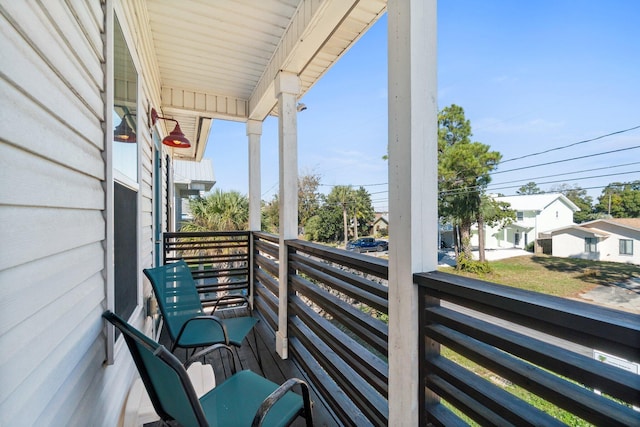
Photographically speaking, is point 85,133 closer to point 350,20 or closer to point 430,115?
point 430,115

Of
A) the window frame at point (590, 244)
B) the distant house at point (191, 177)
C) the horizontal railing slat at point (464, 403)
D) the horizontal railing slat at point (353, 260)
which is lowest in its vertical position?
the horizontal railing slat at point (464, 403)

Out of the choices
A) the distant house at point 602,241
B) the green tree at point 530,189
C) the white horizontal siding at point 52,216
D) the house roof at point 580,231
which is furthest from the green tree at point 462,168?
the white horizontal siding at point 52,216

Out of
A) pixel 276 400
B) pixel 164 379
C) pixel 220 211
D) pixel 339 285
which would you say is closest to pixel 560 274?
pixel 339 285

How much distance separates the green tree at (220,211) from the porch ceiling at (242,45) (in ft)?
18.9

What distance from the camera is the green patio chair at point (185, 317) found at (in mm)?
2104

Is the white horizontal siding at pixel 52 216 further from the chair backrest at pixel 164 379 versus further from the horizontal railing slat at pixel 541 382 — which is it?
the horizontal railing slat at pixel 541 382

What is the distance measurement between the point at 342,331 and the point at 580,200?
149cm

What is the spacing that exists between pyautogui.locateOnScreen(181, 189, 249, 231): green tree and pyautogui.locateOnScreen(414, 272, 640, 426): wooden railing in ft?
27.8

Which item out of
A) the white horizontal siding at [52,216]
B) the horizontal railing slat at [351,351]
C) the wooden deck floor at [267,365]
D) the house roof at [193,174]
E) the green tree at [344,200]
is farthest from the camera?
the green tree at [344,200]

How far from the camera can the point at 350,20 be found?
2.07m

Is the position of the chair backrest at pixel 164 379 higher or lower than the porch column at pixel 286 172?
lower

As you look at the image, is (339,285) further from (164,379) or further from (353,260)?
(164,379)

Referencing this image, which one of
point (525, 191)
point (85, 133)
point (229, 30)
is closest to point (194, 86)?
point (229, 30)

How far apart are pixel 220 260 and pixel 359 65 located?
3544 millimetres
